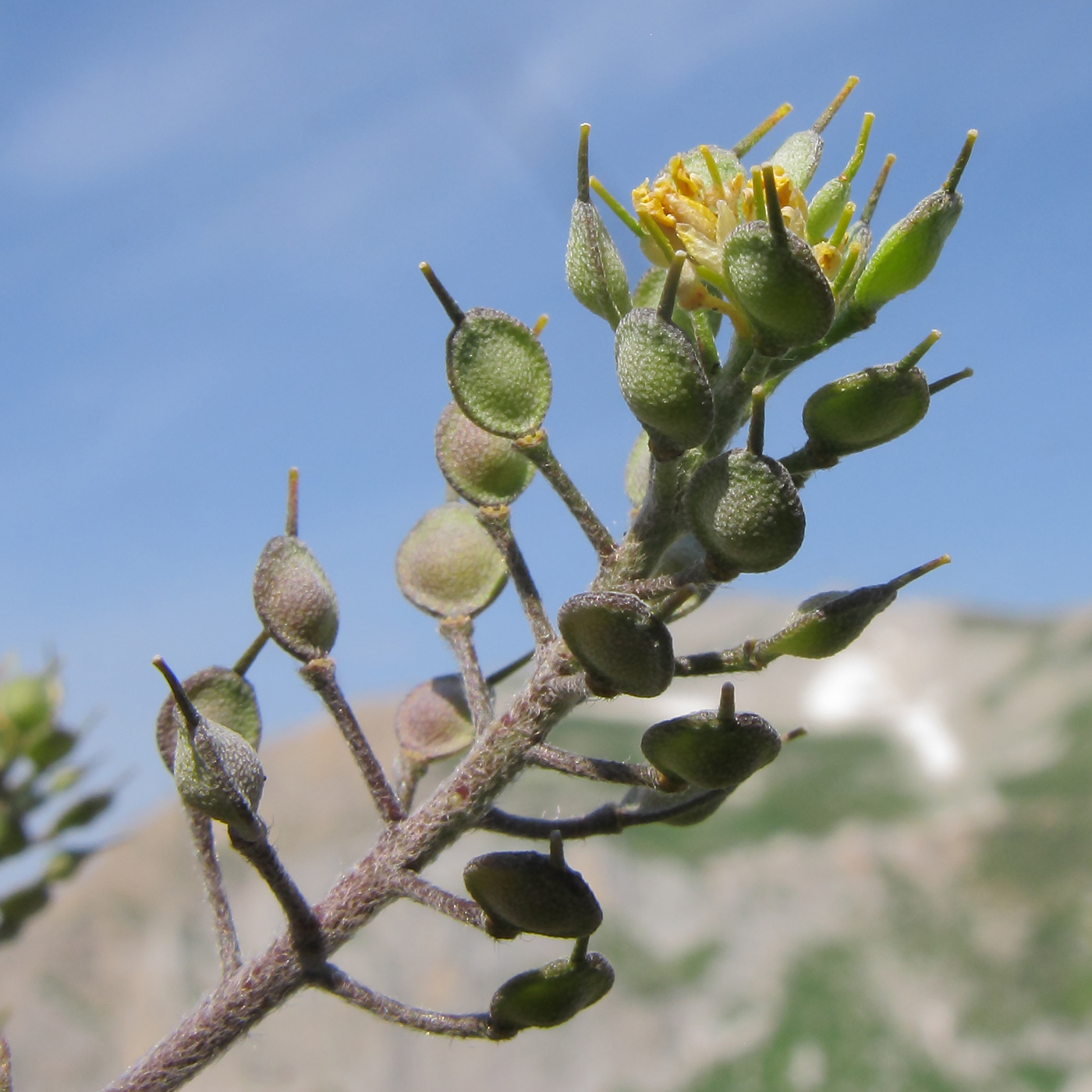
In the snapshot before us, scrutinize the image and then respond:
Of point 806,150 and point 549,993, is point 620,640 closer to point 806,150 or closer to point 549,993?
point 549,993

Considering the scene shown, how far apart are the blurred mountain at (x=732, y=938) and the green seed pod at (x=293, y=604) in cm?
1079

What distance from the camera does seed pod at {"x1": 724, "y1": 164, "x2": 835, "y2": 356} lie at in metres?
1.23

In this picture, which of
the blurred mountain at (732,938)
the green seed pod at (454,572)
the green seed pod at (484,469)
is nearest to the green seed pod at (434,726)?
the green seed pod at (454,572)

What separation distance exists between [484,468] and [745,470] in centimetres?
52

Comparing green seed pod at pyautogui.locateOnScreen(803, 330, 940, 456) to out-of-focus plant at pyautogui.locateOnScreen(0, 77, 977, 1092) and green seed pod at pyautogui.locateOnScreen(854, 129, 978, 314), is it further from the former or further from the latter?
green seed pod at pyautogui.locateOnScreen(854, 129, 978, 314)

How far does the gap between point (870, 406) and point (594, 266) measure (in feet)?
1.29

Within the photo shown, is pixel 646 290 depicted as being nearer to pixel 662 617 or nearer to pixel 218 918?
pixel 662 617

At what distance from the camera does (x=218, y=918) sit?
1.65 meters

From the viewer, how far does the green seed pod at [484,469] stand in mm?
1648

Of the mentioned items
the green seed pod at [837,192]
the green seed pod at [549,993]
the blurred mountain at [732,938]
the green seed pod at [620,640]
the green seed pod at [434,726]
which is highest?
the green seed pod at [837,192]

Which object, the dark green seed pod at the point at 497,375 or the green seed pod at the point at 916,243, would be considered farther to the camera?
the dark green seed pod at the point at 497,375

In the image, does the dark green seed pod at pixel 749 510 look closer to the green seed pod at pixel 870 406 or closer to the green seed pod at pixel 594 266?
the green seed pod at pixel 870 406

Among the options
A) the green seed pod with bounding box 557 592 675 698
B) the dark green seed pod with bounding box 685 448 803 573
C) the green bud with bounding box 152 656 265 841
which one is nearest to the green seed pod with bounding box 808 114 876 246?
the dark green seed pod with bounding box 685 448 803 573

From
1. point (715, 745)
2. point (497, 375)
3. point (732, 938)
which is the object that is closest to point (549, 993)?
point (715, 745)
